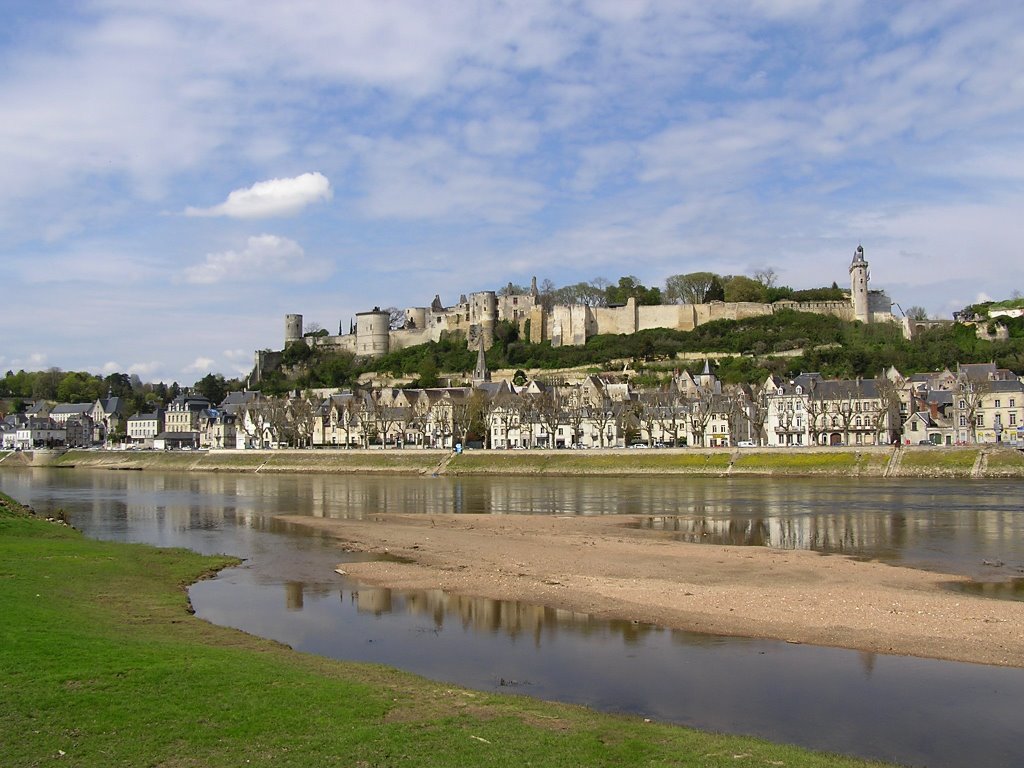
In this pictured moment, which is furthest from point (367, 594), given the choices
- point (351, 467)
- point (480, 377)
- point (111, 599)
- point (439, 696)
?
point (480, 377)

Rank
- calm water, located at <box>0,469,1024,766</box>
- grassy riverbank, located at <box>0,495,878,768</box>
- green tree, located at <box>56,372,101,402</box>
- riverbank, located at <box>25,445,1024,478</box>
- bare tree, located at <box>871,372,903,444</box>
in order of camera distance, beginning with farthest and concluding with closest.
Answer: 1. green tree, located at <box>56,372,101,402</box>
2. bare tree, located at <box>871,372,903,444</box>
3. riverbank, located at <box>25,445,1024,478</box>
4. calm water, located at <box>0,469,1024,766</box>
5. grassy riverbank, located at <box>0,495,878,768</box>

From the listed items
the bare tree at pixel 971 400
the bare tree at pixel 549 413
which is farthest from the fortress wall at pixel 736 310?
the bare tree at pixel 971 400

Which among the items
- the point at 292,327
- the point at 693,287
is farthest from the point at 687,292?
the point at 292,327

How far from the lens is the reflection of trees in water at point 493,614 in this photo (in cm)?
1390

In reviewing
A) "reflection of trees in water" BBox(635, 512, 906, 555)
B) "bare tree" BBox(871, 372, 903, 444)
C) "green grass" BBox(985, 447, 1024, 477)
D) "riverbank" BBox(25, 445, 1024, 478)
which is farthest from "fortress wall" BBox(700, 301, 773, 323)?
"reflection of trees in water" BBox(635, 512, 906, 555)

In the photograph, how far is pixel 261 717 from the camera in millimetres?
8398

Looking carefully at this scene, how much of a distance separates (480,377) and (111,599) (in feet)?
270

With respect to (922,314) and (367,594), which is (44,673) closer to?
(367,594)

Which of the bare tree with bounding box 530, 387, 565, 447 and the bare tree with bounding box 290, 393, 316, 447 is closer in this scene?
the bare tree with bounding box 530, 387, 565, 447

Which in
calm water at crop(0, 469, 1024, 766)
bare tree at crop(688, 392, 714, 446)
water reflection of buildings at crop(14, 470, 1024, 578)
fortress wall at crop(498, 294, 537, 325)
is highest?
fortress wall at crop(498, 294, 537, 325)

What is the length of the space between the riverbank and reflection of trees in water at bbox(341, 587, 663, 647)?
3527cm

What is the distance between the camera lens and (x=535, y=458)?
58.2 m

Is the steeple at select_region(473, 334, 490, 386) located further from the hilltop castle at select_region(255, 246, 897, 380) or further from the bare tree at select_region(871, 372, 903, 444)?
the bare tree at select_region(871, 372, 903, 444)

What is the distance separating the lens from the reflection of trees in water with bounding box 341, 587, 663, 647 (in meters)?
13.9
